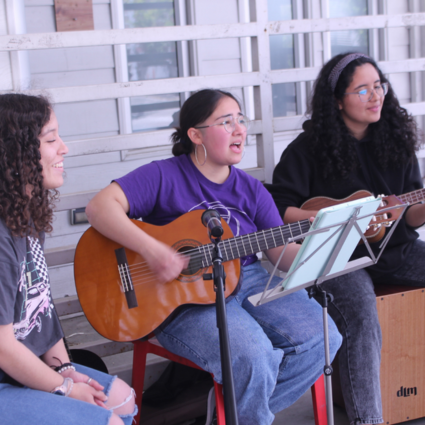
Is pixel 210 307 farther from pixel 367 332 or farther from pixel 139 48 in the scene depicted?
pixel 139 48

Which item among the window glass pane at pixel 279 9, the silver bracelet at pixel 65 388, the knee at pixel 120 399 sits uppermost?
the window glass pane at pixel 279 9

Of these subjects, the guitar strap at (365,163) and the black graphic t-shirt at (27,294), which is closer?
the black graphic t-shirt at (27,294)

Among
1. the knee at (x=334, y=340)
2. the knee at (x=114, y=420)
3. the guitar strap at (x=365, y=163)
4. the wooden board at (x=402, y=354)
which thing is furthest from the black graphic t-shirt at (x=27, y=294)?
the guitar strap at (x=365, y=163)

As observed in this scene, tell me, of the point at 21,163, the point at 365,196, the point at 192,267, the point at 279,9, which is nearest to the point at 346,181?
the point at 365,196

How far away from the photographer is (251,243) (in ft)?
6.35

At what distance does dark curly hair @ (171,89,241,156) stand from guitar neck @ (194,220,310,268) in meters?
0.50

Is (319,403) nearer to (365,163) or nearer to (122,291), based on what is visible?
(122,291)

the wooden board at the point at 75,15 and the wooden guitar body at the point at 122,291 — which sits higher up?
the wooden board at the point at 75,15

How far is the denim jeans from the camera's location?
6.33 feet

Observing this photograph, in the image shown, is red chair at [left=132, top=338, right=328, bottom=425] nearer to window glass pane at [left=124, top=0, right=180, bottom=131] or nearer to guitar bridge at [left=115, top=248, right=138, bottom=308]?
guitar bridge at [left=115, top=248, right=138, bottom=308]

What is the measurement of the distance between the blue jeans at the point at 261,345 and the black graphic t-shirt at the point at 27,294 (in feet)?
1.55

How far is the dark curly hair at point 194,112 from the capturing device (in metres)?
2.08

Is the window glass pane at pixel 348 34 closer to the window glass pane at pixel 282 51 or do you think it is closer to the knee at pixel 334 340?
the window glass pane at pixel 282 51

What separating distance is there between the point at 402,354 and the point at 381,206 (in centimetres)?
67
